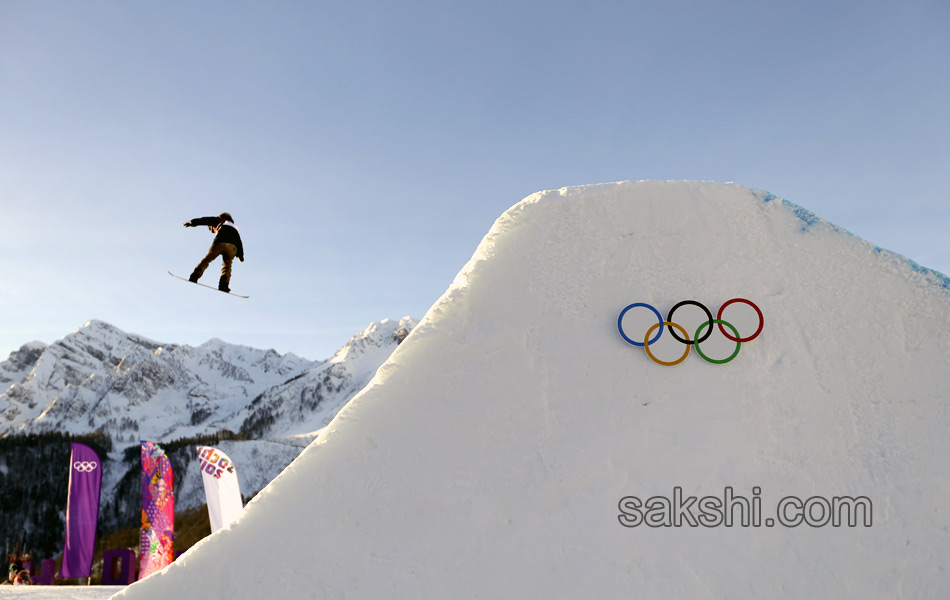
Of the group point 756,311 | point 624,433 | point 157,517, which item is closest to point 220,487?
point 157,517

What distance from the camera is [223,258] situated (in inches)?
291

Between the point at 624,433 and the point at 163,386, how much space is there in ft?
621

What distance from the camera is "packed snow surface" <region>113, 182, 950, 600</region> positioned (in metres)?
3.67

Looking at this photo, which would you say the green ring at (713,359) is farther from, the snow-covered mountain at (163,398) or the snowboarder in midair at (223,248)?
the snow-covered mountain at (163,398)

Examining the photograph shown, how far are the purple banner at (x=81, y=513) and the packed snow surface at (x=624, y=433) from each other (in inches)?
626

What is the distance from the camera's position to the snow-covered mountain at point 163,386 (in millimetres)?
118812

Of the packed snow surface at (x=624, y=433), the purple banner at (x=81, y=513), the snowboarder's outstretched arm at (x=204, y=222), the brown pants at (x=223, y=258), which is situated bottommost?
the purple banner at (x=81, y=513)

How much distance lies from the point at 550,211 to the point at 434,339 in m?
1.40

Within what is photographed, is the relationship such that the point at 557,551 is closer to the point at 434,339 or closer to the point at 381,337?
the point at 434,339

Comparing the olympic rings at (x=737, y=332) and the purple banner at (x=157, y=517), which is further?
the purple banner at (x=157, y=517)

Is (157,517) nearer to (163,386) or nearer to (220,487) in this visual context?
(220,487)

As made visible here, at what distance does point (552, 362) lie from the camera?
4246mm

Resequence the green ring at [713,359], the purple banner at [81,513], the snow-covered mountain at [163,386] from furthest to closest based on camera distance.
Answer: the snow-covered mountain at [163,386]
the purple banner at [81,513]
the green ring at [713,359]

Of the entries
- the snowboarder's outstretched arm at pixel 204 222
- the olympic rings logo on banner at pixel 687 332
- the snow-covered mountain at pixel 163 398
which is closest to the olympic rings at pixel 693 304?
the olympic rings logo on banner at pixel 687 332
